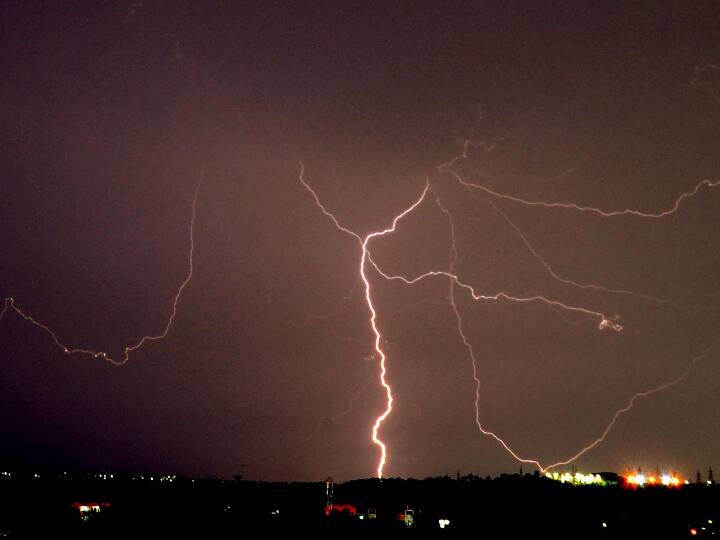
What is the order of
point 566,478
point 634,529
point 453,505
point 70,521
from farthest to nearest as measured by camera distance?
1. point 566,478
2. point 453,505
3. point 634,529
4. point 70,521

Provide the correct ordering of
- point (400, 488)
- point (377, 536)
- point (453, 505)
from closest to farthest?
point (377, 536) → point (453, 505) → point (400, 488)

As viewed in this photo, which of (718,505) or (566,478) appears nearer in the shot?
(718,505)

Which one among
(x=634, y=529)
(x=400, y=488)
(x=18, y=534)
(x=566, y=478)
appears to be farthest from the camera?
(x=566, y=478)

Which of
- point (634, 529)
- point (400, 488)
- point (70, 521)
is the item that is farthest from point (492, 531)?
point (400, 488)

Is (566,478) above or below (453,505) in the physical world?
above

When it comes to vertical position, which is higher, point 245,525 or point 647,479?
point 647,479

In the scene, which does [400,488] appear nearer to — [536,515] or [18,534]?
[536,515]

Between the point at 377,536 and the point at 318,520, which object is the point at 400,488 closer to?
the point at 318,520

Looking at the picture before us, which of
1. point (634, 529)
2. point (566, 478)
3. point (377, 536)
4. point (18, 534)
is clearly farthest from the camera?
point (566, 478)

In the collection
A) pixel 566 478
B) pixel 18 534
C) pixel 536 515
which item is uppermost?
pixel 566 478

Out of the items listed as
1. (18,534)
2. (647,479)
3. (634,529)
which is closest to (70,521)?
(18,534)
